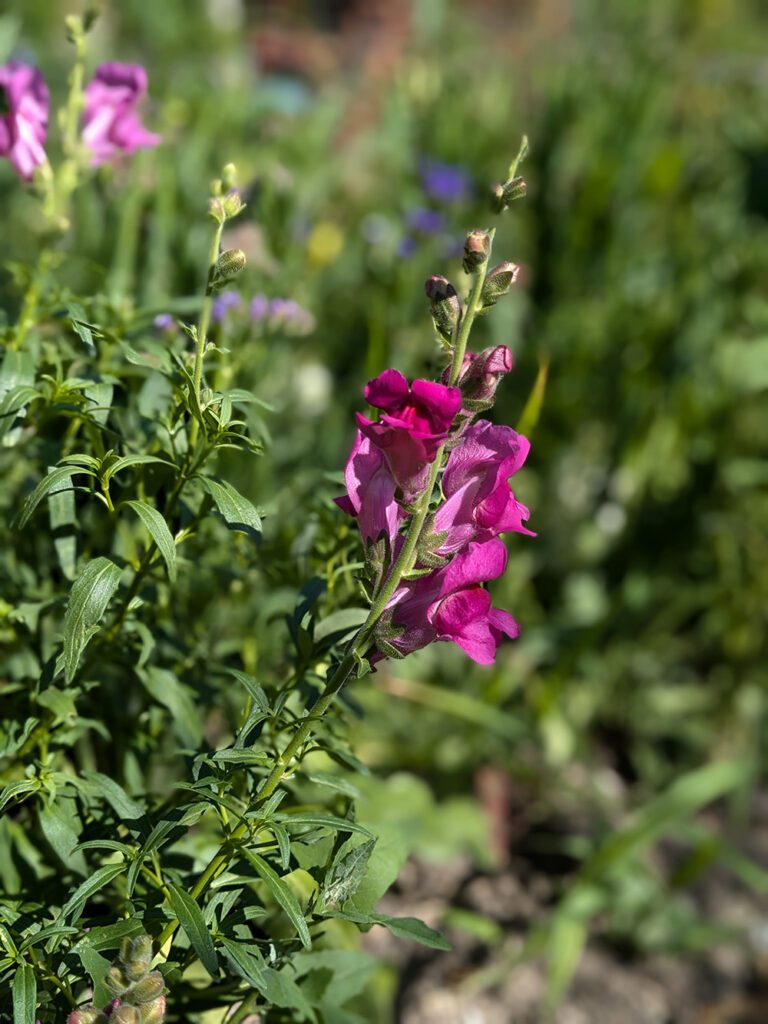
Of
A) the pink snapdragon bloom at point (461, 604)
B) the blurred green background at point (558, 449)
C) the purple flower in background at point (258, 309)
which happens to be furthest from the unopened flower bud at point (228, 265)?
the purple flower in background at point (258, 309)

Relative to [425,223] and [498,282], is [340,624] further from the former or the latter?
[425,223]

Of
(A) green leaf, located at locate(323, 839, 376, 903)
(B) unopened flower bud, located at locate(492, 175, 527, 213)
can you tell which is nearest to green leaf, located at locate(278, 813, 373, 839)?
(A) green leaf, located at locate(323, 839, 376, 903)

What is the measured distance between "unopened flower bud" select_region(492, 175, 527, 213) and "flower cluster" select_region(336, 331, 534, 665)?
0.39 ft

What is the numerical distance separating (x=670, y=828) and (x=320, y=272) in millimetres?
1411

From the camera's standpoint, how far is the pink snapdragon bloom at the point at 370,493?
871mm

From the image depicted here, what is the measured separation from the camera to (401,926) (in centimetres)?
87

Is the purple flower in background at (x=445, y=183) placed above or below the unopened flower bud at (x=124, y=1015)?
below

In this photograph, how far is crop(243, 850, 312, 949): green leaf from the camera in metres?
0.80

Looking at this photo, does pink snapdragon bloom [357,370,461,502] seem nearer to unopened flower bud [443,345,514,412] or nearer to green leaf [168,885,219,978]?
unopened flower bud [443,345,514,412]

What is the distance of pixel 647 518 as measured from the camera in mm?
2527

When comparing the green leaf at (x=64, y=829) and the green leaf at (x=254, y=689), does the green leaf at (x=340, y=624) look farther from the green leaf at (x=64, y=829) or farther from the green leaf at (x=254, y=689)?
the green leaf at (x=64, y=829)

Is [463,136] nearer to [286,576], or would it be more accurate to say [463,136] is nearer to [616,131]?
[616,131]

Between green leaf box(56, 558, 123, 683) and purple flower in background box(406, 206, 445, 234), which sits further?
purple flower in background box(406, 206, 445, 234)

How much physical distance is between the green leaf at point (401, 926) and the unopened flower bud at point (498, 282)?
1.48ft
